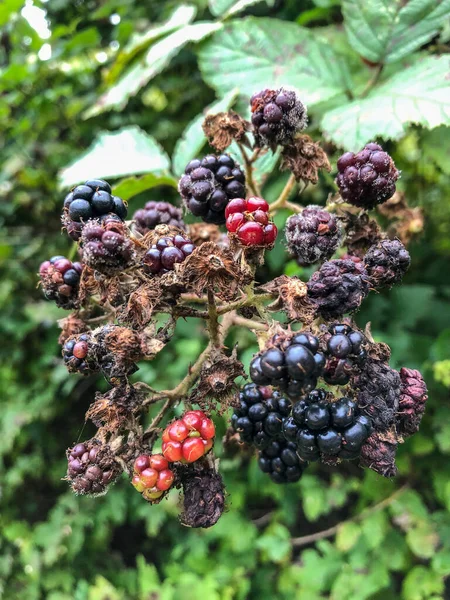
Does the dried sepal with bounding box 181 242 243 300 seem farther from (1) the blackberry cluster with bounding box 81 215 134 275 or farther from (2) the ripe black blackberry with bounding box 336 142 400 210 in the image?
(2) the ripe black blackberry with bounding box 336 142 400 210

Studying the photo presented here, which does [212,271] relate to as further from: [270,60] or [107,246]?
[270,60]

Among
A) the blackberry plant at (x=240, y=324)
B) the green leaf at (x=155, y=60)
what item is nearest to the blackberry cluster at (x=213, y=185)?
the blackberry plant at (x=240, y=324)

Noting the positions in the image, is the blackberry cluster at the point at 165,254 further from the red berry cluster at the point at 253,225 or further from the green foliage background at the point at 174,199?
the green foliage background at the point at 174,199

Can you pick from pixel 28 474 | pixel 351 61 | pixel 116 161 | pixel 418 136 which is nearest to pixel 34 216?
pixel 116 161

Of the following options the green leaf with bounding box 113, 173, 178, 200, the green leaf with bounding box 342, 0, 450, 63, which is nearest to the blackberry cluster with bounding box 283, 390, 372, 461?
the green leaf with bounding box 113, 173, 178, 200

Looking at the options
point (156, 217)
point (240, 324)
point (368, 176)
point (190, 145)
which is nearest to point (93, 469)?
point (240, 324)

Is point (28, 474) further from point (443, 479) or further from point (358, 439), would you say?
point (358, 439)
